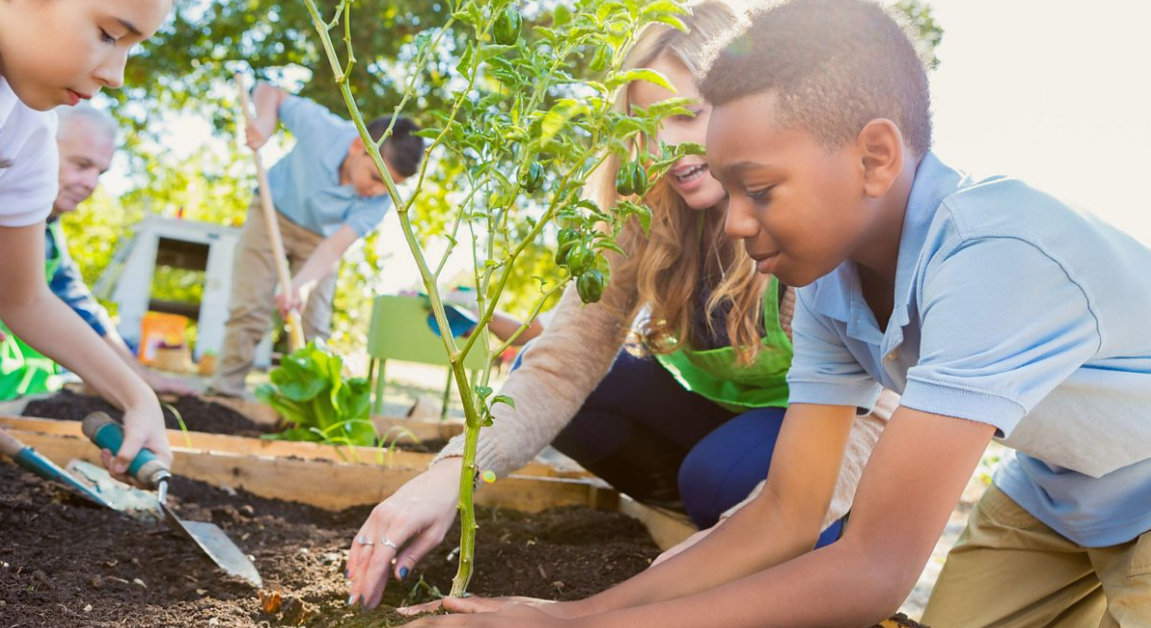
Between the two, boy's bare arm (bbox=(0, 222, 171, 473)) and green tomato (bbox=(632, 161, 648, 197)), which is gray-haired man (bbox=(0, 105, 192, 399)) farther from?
green tomato (bbox=(632, 161, 648, 197))

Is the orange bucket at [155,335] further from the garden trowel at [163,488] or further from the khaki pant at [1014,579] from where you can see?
the khaki pant at [1014,579]

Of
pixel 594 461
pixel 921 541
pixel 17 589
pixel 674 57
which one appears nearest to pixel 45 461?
→ pixel 17 589

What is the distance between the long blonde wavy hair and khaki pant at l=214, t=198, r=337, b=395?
10.5 ft

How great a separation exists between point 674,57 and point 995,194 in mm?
864

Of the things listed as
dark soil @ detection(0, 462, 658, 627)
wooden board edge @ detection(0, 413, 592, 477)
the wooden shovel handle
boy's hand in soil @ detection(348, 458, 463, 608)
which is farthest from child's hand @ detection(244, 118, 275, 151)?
boy's hand in soil @ detection(348, 458, 463, 608)

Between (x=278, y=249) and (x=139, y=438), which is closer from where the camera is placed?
(x=139, y=438)

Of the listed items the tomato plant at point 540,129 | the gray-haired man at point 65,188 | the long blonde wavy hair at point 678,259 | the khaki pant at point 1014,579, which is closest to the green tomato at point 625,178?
the tomato plant at point 540,129

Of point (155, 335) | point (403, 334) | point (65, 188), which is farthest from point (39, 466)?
point (155, 335)

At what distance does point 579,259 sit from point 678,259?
1025 millimetres

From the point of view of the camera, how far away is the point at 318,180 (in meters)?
4.79

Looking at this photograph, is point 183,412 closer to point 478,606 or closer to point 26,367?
point 26,367

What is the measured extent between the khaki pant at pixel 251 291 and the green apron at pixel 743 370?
309 centimetres

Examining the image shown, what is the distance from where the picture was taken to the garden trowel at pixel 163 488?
1791mm

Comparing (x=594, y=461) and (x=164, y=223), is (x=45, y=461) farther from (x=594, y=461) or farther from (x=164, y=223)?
(x=164, y=223)
